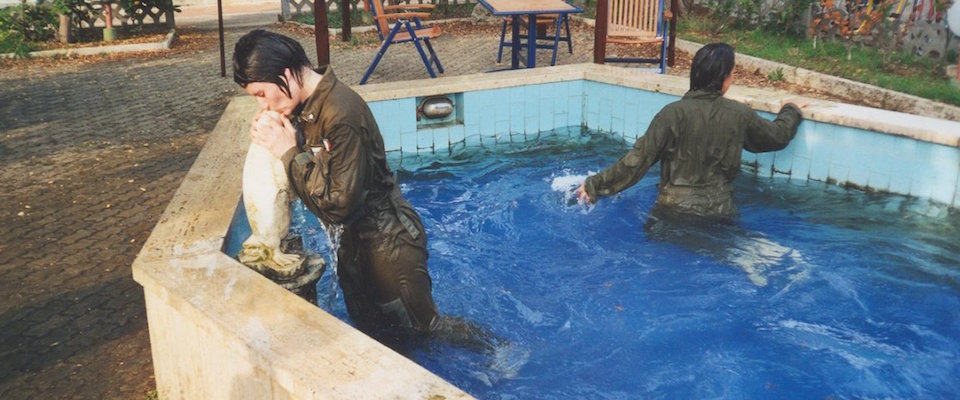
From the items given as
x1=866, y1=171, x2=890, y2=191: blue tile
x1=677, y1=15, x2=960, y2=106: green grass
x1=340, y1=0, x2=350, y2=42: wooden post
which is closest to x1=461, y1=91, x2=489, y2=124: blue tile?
x1=866, y1=171, x2=890, y2=191: blue tile

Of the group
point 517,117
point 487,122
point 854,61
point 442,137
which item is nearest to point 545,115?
point 517,117

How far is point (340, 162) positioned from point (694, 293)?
2776 mm

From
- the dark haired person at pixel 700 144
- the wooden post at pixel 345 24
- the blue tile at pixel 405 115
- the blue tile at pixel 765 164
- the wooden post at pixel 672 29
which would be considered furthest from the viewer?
the wooden post at pixel 345 24

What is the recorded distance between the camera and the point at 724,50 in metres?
4.84

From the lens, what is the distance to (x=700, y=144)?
5.02 m

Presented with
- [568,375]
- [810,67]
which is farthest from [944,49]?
[568,375]

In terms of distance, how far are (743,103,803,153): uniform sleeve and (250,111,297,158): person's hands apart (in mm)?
3069

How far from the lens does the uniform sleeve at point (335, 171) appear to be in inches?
122

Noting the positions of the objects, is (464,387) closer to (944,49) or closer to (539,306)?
(539,306)

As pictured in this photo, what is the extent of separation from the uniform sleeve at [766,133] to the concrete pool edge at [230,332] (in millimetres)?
3129

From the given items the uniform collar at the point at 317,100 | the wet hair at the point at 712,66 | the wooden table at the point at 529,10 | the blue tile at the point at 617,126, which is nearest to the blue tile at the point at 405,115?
the blue tile at the point at 617,126

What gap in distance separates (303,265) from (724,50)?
282cm

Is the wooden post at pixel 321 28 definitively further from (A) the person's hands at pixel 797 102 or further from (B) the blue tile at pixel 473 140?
(A) the person's hands at pixel 797 102

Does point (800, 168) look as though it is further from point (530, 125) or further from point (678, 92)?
point (530, 125)
